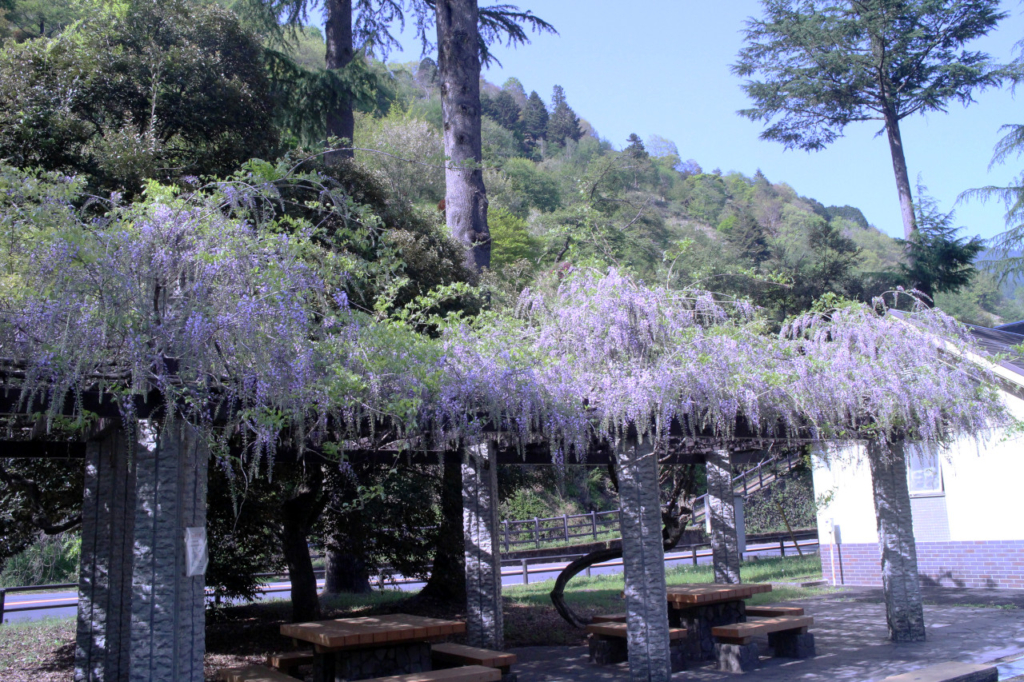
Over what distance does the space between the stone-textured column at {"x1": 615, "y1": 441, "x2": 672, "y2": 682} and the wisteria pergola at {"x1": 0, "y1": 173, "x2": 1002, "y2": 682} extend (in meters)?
0.02

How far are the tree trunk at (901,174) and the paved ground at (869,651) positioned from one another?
1605 cm

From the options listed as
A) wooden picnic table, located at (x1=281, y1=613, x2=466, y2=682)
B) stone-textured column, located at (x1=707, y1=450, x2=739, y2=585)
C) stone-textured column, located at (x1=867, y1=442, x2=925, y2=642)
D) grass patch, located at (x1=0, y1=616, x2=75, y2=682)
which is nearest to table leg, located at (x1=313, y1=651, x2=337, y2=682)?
wooden picnic table, located at (x1=281, y1=613, x2=466, y2=682)

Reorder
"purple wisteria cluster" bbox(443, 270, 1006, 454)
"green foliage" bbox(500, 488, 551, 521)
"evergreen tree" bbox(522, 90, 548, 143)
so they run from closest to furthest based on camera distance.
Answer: "purple wisteria cluster" bbox(443, 270, 1006, 454) → "green foliage" bbox(500, 488, 551, 521) → "evergreen tree" bbox(522, 90, 548, 143)

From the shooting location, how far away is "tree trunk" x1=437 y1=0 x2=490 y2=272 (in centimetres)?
1388

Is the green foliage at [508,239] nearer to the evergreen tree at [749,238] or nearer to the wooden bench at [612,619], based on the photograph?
the evergreen tree at [749,238]

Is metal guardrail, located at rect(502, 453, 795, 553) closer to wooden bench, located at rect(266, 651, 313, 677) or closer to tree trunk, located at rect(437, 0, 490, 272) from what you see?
tree trunk, located at rect(437, 0, 490, 272)

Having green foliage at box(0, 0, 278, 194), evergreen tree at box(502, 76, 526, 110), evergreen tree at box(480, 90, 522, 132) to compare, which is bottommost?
green foliage at box(0, 0, 278, 194)

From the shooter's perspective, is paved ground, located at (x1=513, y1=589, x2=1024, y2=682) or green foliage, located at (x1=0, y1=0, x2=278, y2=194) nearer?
paved ground, located at (x1=513, y1=589, x2=1024, y2=682)

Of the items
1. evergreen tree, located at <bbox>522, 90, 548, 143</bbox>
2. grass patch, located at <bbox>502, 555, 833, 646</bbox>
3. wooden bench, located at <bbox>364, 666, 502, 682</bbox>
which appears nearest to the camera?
wooden bench, located at <bbox>364, 666, 502, 682</bbox>

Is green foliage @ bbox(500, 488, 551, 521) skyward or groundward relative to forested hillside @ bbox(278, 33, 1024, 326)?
groundward

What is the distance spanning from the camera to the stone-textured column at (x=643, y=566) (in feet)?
22.9

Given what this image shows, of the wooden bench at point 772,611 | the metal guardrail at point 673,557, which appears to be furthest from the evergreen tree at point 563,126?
the wooden bench at point 772,611

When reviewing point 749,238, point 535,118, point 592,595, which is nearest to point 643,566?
point 592,595

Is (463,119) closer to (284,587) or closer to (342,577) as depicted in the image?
(342,577)
